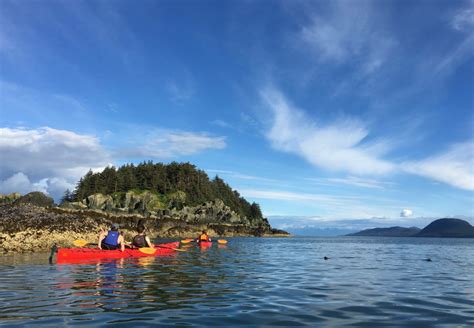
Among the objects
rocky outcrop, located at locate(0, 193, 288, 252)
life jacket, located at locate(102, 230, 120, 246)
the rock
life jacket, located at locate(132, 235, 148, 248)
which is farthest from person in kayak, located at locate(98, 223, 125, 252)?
the rock

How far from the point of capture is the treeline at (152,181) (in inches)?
6186

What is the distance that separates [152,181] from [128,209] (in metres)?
55.1

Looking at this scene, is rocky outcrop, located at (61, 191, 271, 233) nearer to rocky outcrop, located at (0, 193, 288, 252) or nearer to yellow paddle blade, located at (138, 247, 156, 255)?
rocky outcrop, located at (0, 193, 288, 252)

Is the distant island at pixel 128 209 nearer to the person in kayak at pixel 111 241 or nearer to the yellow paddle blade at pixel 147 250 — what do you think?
the person in kayak at pixel 111 241

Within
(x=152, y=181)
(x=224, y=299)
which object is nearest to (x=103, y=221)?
(x=224, y=299)

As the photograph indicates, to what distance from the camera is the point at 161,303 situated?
37.8ft

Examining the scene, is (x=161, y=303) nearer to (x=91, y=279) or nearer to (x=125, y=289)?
(x=125, y=289)

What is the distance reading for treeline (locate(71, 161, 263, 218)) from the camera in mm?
157125

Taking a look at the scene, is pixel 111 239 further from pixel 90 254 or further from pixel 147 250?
pixel 147 250

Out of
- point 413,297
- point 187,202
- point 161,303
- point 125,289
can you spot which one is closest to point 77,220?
point 125,289

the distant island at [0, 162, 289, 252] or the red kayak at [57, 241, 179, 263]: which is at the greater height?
the distant island at [0, 162, 289, 252]

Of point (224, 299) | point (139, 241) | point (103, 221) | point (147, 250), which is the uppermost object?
point (103, 221)

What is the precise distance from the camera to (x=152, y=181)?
163m

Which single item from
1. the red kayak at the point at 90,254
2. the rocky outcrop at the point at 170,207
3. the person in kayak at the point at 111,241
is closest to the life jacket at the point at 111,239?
the person in kayak at the point at 111,241
